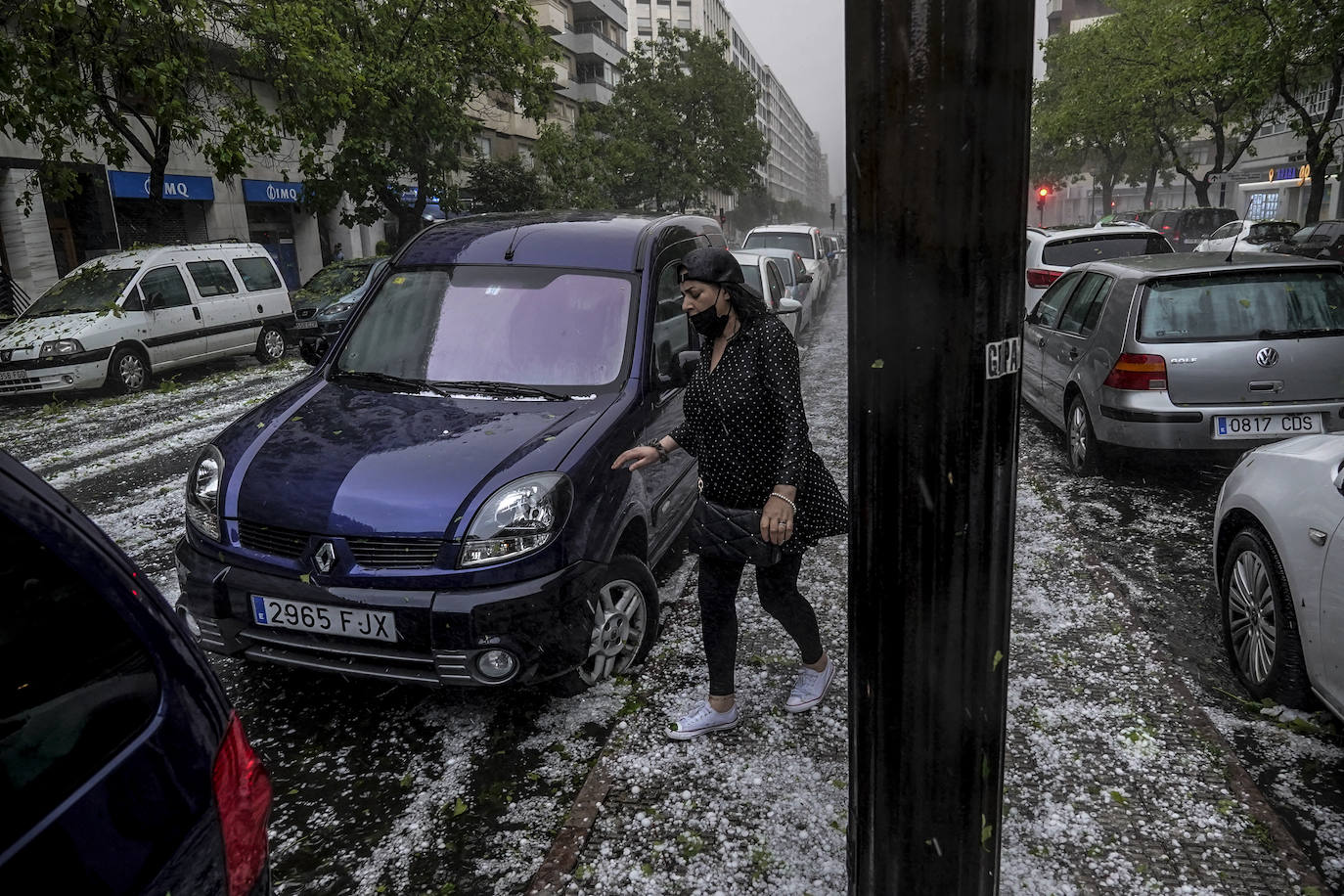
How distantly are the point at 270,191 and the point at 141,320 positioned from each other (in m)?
16.9

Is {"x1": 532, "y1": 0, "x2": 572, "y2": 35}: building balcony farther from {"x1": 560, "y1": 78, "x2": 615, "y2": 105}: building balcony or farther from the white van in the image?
the white van

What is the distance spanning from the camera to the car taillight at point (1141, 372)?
5.97m

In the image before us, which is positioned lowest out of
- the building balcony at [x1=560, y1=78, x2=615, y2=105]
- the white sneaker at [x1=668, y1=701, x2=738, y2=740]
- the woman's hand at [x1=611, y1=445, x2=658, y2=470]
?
the white sneaker at [x1=668, y1=701, x2=738, y2=740]

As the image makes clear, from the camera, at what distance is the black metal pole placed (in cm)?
142

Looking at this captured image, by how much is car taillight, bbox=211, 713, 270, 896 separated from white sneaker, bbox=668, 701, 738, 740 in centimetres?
197

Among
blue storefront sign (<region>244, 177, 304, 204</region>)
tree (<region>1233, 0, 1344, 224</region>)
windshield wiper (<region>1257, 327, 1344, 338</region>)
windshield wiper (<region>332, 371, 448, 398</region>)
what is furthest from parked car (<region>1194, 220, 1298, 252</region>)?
windshield wiper (<region>332, 371, 448, 398</region>)

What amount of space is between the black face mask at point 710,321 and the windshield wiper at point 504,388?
1072 mm

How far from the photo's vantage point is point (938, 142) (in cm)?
142

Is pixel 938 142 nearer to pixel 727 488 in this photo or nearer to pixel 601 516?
pixel 727 488

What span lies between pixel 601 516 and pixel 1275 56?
23843 millimetres

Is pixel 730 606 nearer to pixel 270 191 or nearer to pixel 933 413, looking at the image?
pixel 933 413

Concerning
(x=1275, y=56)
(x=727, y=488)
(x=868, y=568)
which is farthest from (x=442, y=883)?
(x=1275, y=56)

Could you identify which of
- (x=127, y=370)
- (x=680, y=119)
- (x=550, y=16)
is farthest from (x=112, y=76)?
(x=550, y=16)

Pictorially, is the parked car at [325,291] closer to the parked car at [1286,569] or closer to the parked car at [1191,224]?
the parked car at [1286,569]
